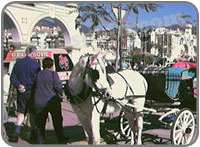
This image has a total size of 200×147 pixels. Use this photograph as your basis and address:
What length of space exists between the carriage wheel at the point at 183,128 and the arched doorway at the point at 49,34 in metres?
1.26

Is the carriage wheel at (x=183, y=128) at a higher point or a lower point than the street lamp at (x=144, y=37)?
lower

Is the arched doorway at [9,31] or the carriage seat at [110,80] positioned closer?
the arched doorway at [9,31]

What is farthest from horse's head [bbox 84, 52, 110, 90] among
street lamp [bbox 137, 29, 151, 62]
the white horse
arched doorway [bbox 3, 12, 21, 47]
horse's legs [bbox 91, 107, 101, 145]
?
arched doorway [bbox 3, 12, 21, 47]

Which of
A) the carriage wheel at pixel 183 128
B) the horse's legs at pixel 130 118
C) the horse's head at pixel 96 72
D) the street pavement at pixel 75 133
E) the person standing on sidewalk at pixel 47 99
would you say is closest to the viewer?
the horse's head at pixel 96 72

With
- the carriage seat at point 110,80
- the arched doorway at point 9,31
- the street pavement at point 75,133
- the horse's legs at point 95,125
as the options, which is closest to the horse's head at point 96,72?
the carriage seat at point 110,80

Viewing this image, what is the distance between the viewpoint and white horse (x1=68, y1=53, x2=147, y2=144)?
8.77ft

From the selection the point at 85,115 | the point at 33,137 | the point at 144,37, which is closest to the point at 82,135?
the point at 85,115

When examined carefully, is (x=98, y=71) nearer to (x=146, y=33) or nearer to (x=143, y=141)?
(x=146, y=33)

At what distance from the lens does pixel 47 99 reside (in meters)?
2.79

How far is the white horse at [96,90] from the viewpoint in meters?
2.67

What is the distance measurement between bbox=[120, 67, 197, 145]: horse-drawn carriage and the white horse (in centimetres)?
17

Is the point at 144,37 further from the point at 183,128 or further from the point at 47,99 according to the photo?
the point at 47,99

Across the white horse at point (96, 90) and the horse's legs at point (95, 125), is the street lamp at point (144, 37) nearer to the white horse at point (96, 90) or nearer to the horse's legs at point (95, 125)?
the white horse at point (96, 90)

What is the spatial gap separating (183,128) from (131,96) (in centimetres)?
58
